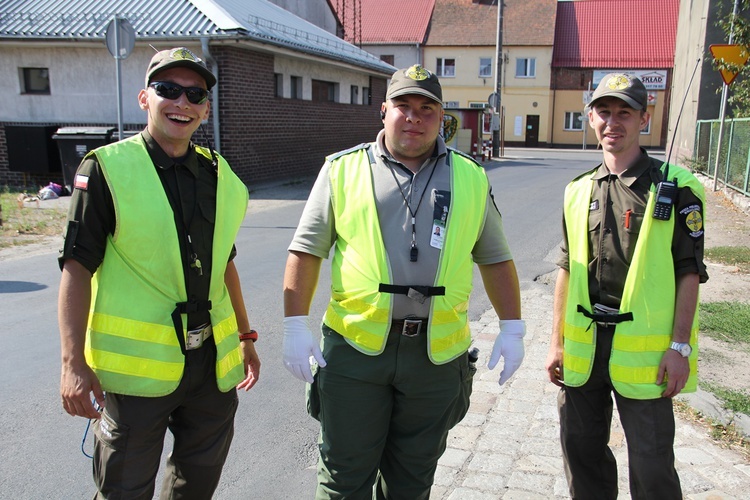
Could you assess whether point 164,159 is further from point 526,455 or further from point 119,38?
point 119,38

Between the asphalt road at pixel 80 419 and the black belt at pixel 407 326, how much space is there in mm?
1297

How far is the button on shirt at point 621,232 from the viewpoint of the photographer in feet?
8.73

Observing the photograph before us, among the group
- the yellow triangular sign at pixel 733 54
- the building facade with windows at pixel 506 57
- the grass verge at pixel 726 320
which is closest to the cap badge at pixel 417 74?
the grass verge at pixel 726 320

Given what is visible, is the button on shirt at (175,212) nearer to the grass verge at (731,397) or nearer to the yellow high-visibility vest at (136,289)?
the yellow high-visibility vest at (136,289)

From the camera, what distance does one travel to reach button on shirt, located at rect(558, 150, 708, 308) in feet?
8.73

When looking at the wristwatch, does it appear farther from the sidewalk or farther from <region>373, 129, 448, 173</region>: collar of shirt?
<region>373, 129, 448, 173</region>: collar of shirt

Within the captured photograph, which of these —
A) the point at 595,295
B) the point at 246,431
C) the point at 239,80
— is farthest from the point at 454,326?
the point at 239,80

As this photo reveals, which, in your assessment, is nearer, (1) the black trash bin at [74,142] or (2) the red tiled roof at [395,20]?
A: (1) the black trash bin at [74,142]

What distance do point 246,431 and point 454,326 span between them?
76.4 inches

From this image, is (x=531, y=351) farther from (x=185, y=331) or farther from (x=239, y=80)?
(x=239, y=80)

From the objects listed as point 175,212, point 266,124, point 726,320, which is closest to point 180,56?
point 175,212

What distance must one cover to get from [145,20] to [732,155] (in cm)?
1391

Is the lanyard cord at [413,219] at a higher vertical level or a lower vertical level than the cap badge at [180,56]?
lower

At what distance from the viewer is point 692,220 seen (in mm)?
2648
